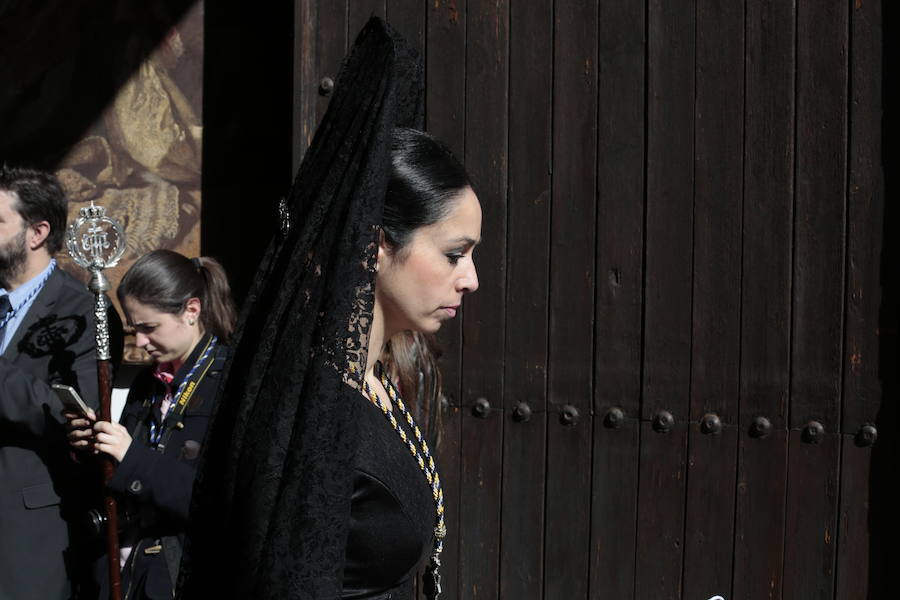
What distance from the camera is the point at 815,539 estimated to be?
2.86 m

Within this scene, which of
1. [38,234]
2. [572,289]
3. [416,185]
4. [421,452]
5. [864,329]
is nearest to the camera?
[416,185]

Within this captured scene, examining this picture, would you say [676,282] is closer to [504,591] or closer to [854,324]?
[854,324]

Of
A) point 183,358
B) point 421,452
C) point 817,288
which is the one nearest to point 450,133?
point 183,358

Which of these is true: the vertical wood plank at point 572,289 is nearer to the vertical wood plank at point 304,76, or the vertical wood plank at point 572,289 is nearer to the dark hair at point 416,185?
the vertical wood plank at point 304,76

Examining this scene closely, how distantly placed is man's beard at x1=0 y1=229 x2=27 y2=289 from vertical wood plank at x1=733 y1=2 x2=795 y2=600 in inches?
90.4

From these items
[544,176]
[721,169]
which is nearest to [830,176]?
[721,169]

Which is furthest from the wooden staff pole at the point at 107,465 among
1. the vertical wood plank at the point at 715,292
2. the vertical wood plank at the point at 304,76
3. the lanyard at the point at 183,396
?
the vertical wood plank at the point at 715,292

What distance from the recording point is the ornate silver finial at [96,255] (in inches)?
111

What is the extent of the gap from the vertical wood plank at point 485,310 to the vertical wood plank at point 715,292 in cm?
62

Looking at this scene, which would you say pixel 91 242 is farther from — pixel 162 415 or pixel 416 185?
pixel 416 185

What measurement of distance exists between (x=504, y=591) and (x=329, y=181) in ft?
6.99

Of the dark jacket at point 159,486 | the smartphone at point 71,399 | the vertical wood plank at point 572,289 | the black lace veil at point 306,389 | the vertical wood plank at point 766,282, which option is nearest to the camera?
the black lace veil at point 306,389

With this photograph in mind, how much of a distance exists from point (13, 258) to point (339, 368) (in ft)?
7.72

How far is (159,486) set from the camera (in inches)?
104
